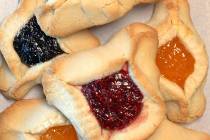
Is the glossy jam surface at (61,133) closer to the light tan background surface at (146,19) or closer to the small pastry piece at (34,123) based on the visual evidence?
the small pastry piece at (34,123)

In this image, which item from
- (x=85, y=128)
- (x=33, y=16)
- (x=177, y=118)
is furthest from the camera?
(x=177, y=118)

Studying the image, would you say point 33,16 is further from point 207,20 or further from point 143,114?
point 207,20

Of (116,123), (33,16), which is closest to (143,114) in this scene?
(116,123)

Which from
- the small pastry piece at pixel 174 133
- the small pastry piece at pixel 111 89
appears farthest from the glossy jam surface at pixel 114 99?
the small pastry piece at pixel 174 133

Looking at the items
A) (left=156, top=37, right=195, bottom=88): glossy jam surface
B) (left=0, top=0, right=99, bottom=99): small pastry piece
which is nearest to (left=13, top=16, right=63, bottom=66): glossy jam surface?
(left=0, top=0, right=99, bottom=99): small pastry piece

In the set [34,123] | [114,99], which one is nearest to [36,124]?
[34,123]

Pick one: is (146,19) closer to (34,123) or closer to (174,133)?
(174,133)

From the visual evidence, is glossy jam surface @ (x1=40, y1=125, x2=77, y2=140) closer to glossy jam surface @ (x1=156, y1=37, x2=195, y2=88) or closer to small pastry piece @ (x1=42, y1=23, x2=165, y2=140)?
small pastry piece @ (x1=42, y1=23, x2=165, y2=140)
